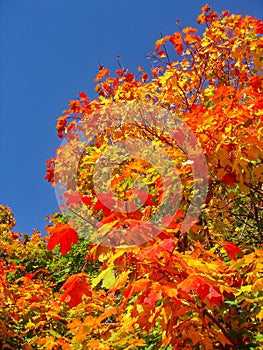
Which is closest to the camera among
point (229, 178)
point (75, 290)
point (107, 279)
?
point (107, 279)

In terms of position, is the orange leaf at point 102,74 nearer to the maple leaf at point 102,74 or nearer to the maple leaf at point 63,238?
the maple leaf at point 102,74

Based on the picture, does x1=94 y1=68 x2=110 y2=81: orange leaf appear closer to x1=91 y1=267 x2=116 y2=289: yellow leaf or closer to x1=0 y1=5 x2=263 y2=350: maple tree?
x1=0 y1=5 x2=263 y2=350: maple tree

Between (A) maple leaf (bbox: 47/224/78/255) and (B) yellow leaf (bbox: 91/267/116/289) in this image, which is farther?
(A) maple leaf (bbox: 47/224/78/255)

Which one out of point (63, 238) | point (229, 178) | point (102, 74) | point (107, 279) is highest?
point (102, 74)

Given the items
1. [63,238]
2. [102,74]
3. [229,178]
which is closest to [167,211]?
[229,178]

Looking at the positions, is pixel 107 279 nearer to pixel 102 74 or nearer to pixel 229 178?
pixel 229 178

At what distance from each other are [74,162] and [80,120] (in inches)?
36.8

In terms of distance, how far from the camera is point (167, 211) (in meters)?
4.37

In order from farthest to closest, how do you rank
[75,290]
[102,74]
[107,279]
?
[102,74]
[75,290]
[107,279]

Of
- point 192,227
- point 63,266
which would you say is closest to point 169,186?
point 192,227

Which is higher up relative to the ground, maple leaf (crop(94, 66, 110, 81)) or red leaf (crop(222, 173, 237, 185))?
maple leaf (crop(94, 66, 110, 81))

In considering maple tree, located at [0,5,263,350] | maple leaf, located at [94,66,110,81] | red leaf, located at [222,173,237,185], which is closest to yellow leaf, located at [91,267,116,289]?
maple tree, located at [0,5,263,350]

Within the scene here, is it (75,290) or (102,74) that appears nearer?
(75,290)

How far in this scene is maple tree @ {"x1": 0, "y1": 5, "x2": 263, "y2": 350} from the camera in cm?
284
